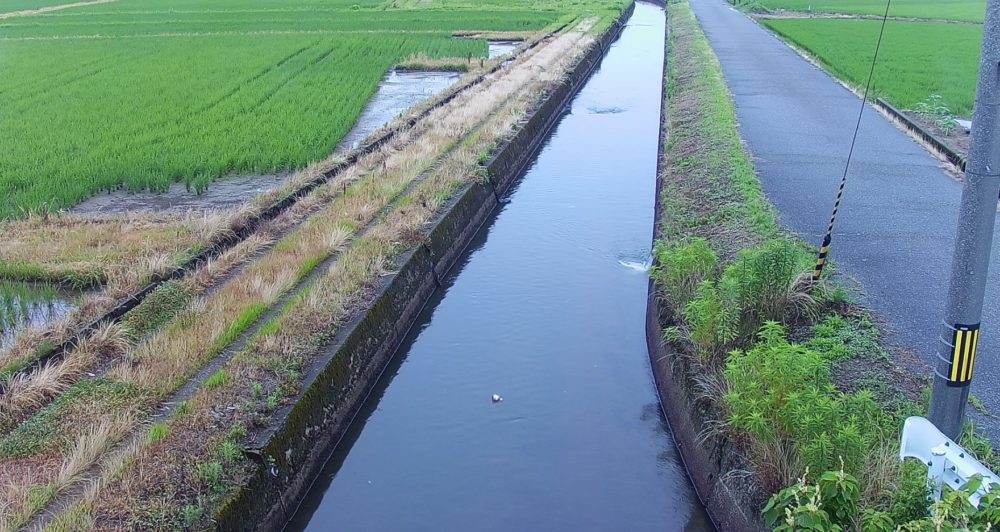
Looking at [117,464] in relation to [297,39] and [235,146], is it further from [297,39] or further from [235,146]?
[297,39]

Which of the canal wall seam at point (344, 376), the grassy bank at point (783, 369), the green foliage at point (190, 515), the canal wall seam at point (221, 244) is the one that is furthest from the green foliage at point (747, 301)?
the canal wall seam at point (221, 244)

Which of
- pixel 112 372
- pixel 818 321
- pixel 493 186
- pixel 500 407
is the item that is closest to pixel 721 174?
pixel 493 186

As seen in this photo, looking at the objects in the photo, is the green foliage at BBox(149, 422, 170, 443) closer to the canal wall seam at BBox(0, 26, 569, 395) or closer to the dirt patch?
the canal wall seam at BBox(0, 26, 569, 395)

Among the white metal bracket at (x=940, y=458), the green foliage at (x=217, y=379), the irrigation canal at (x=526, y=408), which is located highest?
the white metal bracket at (x=940, y=458)

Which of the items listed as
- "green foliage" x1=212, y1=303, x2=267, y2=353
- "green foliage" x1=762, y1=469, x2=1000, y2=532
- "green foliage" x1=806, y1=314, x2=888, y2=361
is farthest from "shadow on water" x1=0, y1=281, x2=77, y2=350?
"green foliage" x1=762, y1=469, x2=1000, y2=532

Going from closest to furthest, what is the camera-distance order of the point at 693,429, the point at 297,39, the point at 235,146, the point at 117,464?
the point at 117,464, the point at 693,429, the point at 235,146, the point at 297,39

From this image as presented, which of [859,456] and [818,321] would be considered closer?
[859,456]

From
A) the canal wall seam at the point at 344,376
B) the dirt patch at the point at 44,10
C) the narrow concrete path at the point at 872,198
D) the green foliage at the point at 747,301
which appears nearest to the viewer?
the canal wall seam at the point at 344,376

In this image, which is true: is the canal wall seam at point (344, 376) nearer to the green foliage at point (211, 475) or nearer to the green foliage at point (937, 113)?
the green foliage at point (211, 475)
